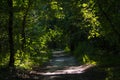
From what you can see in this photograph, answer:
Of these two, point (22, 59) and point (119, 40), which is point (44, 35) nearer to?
point (22, 59)

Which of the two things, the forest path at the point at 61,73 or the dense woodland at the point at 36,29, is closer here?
the dense woodland at the point at 36,29

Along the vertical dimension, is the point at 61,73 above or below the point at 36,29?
below

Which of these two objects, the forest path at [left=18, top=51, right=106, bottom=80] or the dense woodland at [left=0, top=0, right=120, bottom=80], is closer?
the dense woodland at [left=0, top=0, right=120, bottom=80]

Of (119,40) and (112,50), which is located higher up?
(119,40)

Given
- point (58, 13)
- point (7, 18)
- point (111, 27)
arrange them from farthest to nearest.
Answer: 1. point (58, 13)
2. point (7, 18)
3. point (111, 27)

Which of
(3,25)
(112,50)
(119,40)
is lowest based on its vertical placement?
(112,50)

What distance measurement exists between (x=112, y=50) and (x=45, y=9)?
8320mm

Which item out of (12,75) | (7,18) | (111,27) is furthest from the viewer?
(7,18)

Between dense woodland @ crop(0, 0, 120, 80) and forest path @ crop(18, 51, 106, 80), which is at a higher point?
dense woodland @ crop(0, 0, 120, 80)

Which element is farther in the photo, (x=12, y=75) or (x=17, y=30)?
(x=17, y=30)

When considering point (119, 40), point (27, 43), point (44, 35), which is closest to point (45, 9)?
point (44, 35)

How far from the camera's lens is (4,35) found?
22.9 m

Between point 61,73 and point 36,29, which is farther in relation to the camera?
point 36,29

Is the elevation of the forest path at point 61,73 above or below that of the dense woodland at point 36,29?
below
